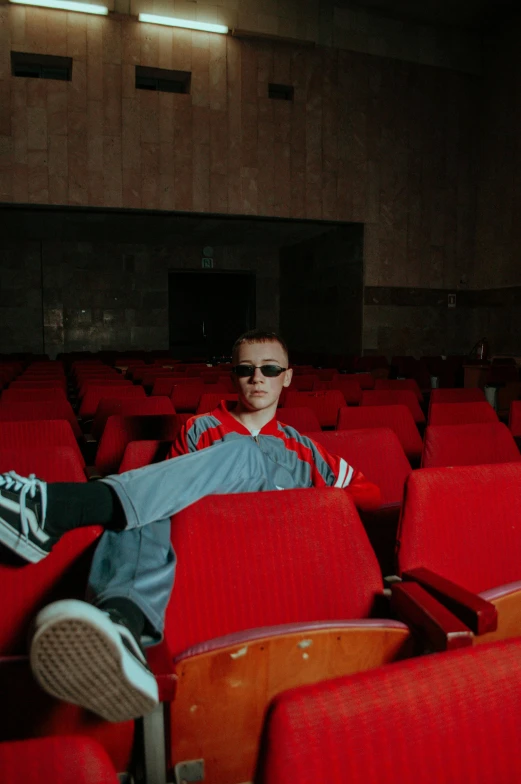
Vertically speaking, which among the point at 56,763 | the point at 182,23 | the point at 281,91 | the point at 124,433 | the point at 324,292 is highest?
the point at 182,23

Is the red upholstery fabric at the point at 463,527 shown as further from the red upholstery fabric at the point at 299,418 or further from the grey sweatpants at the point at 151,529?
the red upholstery fabric at the point at 299,418

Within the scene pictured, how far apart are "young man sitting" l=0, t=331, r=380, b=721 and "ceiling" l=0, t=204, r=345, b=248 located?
33.3 ft

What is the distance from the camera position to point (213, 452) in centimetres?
173

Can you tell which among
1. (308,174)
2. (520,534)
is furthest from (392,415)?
(308,174)

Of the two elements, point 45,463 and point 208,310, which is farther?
point 208,310

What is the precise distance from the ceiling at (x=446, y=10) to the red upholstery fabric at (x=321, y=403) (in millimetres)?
10293

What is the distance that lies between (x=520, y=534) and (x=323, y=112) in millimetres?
11797

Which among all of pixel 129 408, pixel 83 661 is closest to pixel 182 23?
pixel 129 408

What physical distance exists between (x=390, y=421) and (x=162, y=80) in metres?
10.9

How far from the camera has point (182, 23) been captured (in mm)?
11023

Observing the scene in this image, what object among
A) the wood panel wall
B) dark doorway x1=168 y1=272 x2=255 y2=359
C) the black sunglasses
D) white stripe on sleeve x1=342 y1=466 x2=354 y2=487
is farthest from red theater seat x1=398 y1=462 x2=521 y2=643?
dark doorway x1=168 y1=272 x2=255 y2=359

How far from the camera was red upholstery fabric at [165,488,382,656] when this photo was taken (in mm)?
1455

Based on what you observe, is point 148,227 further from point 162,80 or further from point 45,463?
point 45,463

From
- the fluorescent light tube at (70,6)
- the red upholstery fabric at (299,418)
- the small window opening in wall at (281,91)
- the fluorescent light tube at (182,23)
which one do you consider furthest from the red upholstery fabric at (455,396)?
the fluorescent light tube at (70,6)
